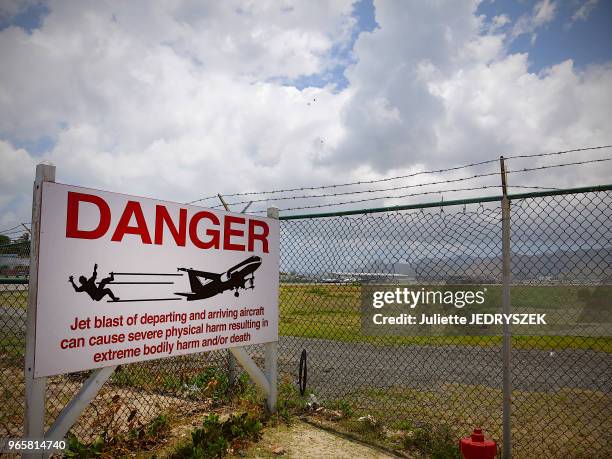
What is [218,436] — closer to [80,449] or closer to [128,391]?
[80,449]

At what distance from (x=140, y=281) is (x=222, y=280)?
96 cm

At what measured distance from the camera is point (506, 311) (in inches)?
148

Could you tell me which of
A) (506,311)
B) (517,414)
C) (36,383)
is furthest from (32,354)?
(517,414)

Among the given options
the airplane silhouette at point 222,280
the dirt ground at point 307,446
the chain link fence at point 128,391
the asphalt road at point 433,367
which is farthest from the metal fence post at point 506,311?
the chain link fence at point 128,391

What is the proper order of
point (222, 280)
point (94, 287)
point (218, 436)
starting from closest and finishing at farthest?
point (94, 287) → point (218, 436) → point (222, 280)

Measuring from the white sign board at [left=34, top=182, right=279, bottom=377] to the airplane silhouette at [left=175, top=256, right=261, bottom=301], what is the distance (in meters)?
0.01

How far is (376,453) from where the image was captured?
13.3 ft

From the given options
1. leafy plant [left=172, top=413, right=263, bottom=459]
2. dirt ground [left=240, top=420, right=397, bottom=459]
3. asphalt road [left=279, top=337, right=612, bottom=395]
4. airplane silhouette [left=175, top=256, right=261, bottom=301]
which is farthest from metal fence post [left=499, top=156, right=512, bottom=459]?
asphalt road [left=279, top=337, right=612, bottom=395]

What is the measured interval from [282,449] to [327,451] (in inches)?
17.2

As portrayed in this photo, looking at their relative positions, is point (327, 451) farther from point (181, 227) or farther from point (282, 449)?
point (181, 227)

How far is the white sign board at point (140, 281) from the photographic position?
3117 mm

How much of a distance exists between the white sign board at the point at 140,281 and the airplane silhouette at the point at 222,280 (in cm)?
1

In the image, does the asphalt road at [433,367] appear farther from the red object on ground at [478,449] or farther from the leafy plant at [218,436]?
the red object on ground at [478,449]

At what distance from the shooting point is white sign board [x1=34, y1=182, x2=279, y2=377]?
10.2ft
